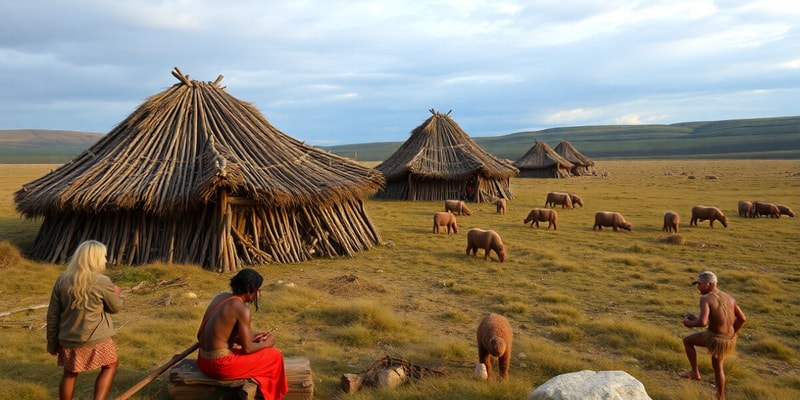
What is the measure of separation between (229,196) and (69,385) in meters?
6.88

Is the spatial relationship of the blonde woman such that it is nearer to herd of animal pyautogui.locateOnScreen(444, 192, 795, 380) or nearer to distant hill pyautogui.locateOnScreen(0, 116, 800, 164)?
herd of animal pyautogui.locateOnScreen(444, 192, 795, 380)

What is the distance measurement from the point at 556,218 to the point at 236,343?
1460cm

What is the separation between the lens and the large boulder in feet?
14.0

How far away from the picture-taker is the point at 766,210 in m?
19.0

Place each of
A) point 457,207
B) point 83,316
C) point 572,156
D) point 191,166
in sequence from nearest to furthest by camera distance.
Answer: point 83,316 → point 191,166 → point 457,207 → point 572,156

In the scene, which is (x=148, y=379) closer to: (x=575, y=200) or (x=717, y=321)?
(x=717, y=321)

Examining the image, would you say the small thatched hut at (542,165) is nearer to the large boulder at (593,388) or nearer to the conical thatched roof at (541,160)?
the conical thatched roof at (541,160)

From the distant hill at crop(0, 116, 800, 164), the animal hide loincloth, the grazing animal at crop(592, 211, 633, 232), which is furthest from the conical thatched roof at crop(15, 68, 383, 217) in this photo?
the distant hill at crop(0, 116, 800, 164)

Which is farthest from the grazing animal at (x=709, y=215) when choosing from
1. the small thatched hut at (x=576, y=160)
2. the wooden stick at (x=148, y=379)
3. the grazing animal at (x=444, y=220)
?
the small thatched hut at (x=576, y=160)

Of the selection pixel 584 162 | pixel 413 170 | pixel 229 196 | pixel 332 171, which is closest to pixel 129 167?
pixel 229 196

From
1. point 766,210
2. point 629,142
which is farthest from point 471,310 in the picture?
point 629,142

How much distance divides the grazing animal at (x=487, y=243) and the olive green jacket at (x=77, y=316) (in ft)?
29.0

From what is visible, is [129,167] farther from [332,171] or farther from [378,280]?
[378,280]

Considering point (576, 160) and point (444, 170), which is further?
point (576, 160)
